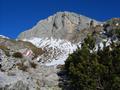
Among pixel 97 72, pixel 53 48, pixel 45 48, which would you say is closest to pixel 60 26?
pixel 45 48

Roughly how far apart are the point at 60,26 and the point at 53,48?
19.7 metres

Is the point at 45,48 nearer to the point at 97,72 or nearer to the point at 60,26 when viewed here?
the point at 60,26

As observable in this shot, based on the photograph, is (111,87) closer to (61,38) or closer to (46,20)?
(61,38)

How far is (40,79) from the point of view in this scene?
3778cm

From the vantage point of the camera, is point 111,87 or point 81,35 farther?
point 81,35

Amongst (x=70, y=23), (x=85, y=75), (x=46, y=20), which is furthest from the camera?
(x=46, y=20)

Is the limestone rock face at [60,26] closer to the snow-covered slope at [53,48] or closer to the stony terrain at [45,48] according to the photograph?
the stony terrain at [45,48]

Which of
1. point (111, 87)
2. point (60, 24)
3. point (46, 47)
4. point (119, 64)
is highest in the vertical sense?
point (60, 24)

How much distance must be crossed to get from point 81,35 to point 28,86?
69271 mm

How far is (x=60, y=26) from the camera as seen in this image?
112938 millimetres

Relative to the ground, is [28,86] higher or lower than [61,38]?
lower

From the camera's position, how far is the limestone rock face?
108938 millimetres

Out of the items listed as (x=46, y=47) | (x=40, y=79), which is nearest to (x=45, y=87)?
(x=40, y=79)

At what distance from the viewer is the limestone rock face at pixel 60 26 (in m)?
109
